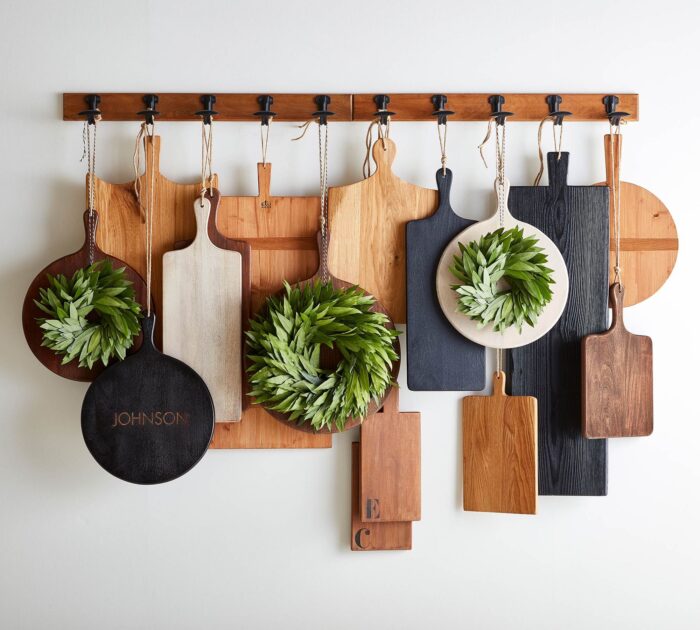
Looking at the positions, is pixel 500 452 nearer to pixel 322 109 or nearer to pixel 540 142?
pixel 540 142

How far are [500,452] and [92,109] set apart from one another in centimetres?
92

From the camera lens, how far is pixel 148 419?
112 cm

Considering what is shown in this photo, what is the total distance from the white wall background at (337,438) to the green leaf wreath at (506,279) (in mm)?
123

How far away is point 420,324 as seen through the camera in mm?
1161

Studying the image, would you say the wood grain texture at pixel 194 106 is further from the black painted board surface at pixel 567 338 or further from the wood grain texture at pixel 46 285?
the black painted board surface at pixel 567 338

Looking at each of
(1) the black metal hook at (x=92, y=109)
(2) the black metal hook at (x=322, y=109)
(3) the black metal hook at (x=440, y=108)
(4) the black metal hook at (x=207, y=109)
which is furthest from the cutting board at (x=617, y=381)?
(1) the black metal hook at (x=92, y=109)

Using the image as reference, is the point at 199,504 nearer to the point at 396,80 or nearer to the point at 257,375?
the point at 257,375

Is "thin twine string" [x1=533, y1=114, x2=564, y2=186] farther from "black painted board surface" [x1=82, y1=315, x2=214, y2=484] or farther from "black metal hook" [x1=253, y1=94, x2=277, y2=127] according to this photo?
"black painted board surface" [x1=82, y1=315, x2=214, y2=484]

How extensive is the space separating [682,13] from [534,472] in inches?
34.2

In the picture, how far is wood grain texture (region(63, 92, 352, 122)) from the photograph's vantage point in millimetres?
1175

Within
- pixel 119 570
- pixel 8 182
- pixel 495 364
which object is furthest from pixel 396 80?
pixel 119 570

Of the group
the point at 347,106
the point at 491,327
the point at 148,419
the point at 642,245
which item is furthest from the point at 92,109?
the point at 642,245

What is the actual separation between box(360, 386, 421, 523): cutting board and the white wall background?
42 millimetres

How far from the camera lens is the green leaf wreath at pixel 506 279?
3.63ft
